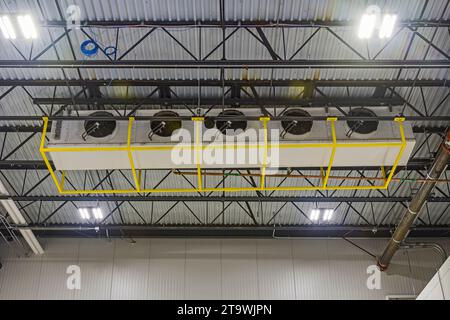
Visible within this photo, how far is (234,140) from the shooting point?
12.1 meters

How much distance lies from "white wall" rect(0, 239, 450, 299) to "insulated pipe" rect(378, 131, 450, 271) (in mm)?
1517

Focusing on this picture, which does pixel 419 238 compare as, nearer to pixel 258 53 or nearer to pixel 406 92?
pixel 406 92

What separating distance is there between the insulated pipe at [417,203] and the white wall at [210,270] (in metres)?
1.52

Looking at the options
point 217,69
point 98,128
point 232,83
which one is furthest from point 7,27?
point 232,83

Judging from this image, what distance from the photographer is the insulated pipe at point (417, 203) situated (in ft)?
49.4

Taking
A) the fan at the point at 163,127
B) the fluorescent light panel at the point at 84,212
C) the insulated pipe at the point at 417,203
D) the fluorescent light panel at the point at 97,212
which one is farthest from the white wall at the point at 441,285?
the fluorescent light panel at the point at 84,212

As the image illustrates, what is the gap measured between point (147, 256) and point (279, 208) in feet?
24.7

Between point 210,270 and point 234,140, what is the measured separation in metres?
12.7

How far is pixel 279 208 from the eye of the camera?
21797mm

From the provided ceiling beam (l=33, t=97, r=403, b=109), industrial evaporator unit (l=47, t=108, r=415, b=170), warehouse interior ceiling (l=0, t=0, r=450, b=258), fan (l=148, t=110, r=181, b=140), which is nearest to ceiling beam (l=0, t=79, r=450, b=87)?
warehouse interior ceiling (l=0, t=0, r=450, b=258)

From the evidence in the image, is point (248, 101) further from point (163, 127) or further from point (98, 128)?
point (98, 128)

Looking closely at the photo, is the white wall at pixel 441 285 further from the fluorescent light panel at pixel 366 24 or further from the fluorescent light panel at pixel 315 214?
the fluorescent light panel at pixel 366 24

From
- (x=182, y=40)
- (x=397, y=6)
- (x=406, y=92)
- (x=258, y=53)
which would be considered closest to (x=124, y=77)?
(x=182, y=40)

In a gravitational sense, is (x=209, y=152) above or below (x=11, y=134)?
below
